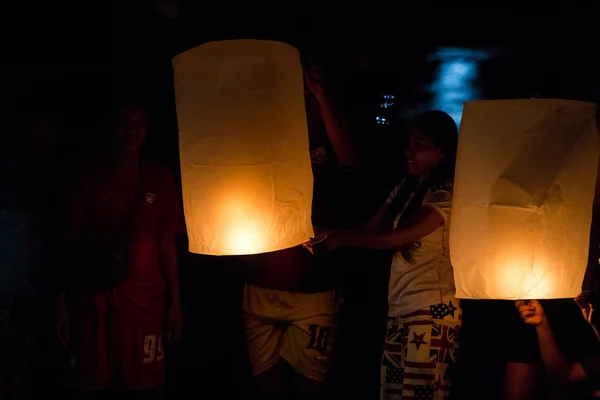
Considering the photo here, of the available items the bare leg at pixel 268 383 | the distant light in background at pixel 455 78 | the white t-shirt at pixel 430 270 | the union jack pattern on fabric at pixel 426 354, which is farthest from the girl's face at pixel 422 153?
the distant light in background at pixel 455 78

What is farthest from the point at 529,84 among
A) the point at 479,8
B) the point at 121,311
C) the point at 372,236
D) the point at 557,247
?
the point at 121,311

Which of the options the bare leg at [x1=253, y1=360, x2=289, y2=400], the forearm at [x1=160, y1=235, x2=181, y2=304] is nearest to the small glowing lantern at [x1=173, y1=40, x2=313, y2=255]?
the forearm at [x1=160, y1=235, x2=181, y2=304]

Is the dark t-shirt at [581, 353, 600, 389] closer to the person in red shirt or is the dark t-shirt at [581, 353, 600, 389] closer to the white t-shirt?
the white t-shirt

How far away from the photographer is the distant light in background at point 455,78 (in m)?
6.68

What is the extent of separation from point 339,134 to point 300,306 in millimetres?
986

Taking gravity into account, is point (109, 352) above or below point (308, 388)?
above

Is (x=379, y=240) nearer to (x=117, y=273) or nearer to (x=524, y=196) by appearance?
(x=524, y=196)

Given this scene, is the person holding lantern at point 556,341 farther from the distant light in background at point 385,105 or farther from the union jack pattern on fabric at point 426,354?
the distant light in background at point 385,105

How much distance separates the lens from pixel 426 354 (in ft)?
12.9

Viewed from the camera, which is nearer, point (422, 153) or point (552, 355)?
point (552, 355)

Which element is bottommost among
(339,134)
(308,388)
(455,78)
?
(308,388)

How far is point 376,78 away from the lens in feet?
18.6

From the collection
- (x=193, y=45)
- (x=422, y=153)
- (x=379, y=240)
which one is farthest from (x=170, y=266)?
(x=193, y=45)

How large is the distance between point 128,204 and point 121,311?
1.90 ft
